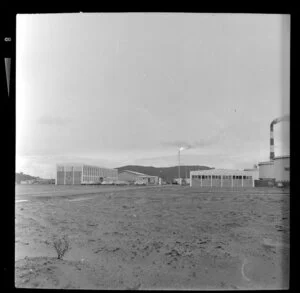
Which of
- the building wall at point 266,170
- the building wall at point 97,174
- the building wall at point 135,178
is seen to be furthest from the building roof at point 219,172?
the building wall at point 97,174

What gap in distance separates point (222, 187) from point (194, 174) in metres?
0.27

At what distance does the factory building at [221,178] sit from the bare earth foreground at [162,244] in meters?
0.08

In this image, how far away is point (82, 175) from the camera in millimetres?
1769

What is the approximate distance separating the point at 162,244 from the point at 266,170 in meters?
0.91

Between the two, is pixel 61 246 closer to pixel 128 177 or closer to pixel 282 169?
pixel 128 177

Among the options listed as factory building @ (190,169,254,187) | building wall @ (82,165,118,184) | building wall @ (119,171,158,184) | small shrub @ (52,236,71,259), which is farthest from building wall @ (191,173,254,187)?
small shrub @ (52,236,71,259)

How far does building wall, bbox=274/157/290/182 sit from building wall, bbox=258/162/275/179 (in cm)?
7

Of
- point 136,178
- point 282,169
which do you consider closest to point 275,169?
point 282,169

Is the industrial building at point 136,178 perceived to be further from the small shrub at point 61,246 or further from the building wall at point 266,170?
the building wall at point 266,170

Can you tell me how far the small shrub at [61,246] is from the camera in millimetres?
1395

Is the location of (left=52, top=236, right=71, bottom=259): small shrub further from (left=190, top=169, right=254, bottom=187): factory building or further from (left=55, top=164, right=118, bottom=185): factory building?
(left=190, top=169, right=254, bottom=187): factory building
